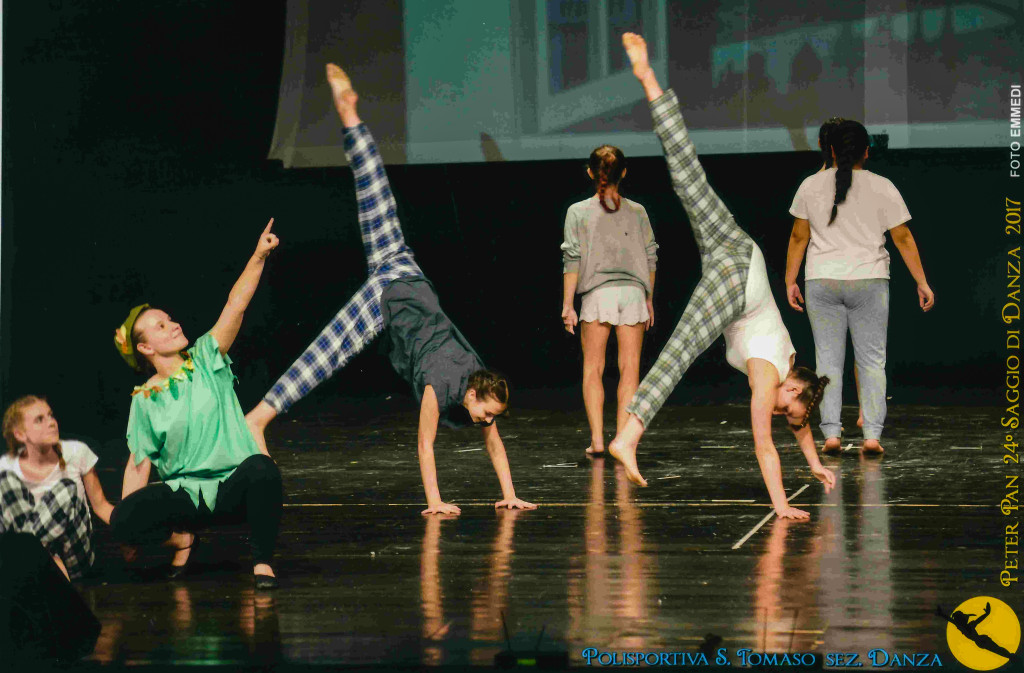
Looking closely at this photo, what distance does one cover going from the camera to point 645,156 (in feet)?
24.9

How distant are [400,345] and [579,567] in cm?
123

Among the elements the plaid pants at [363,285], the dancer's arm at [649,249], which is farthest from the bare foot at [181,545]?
the dancer's arm at [649,249]

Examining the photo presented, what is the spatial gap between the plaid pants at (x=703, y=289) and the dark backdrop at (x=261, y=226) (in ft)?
9.75

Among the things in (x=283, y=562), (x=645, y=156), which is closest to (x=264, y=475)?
(x=283, y=562)

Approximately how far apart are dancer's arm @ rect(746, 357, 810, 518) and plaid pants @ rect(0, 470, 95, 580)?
A: 6.27ft

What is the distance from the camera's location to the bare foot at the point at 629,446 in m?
4.05

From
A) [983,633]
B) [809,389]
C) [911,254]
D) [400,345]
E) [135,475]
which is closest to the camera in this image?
[983,633]

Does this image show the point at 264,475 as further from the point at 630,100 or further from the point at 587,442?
the point at 630,100

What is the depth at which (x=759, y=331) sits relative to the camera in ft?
13.8

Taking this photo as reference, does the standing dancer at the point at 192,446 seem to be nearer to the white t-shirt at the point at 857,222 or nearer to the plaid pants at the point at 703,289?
the plaid pants at the point at 703,289

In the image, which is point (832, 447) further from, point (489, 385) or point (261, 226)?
point (261, 226)

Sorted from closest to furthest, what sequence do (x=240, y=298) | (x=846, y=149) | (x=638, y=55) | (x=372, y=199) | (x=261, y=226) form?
(x=240, y=298) < (x=638, y=55) < (x=372, y=199) < (x=846, y=149) < (x=261, y=226)

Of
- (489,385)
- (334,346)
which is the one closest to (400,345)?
(334,346)

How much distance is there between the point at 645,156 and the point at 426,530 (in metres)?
3.94
